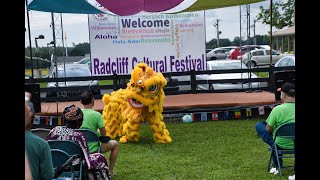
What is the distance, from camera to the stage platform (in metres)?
11.4

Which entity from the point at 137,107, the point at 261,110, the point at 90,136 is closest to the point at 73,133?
the point at 90,136

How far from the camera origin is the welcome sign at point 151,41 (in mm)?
14188

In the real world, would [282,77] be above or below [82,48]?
below

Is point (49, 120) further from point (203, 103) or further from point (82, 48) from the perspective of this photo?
point (82, 48)

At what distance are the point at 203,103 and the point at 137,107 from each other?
313cm

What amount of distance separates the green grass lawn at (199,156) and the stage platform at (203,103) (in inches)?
34.6

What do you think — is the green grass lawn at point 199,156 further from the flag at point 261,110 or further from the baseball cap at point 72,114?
the baseball cap at point 72,114

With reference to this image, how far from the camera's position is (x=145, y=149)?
8.65 m

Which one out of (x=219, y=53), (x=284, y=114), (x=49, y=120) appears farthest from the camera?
(x=219, y=53)

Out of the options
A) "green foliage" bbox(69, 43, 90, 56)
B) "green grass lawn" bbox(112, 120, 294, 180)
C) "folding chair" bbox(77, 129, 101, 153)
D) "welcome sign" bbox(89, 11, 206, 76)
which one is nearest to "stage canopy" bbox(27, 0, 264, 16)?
"welcome sign" bbox(89, 11, 206, 76)

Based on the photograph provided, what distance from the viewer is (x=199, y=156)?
26.1 ft

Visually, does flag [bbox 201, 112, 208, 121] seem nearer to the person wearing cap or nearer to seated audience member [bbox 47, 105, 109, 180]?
the person wearing cap
